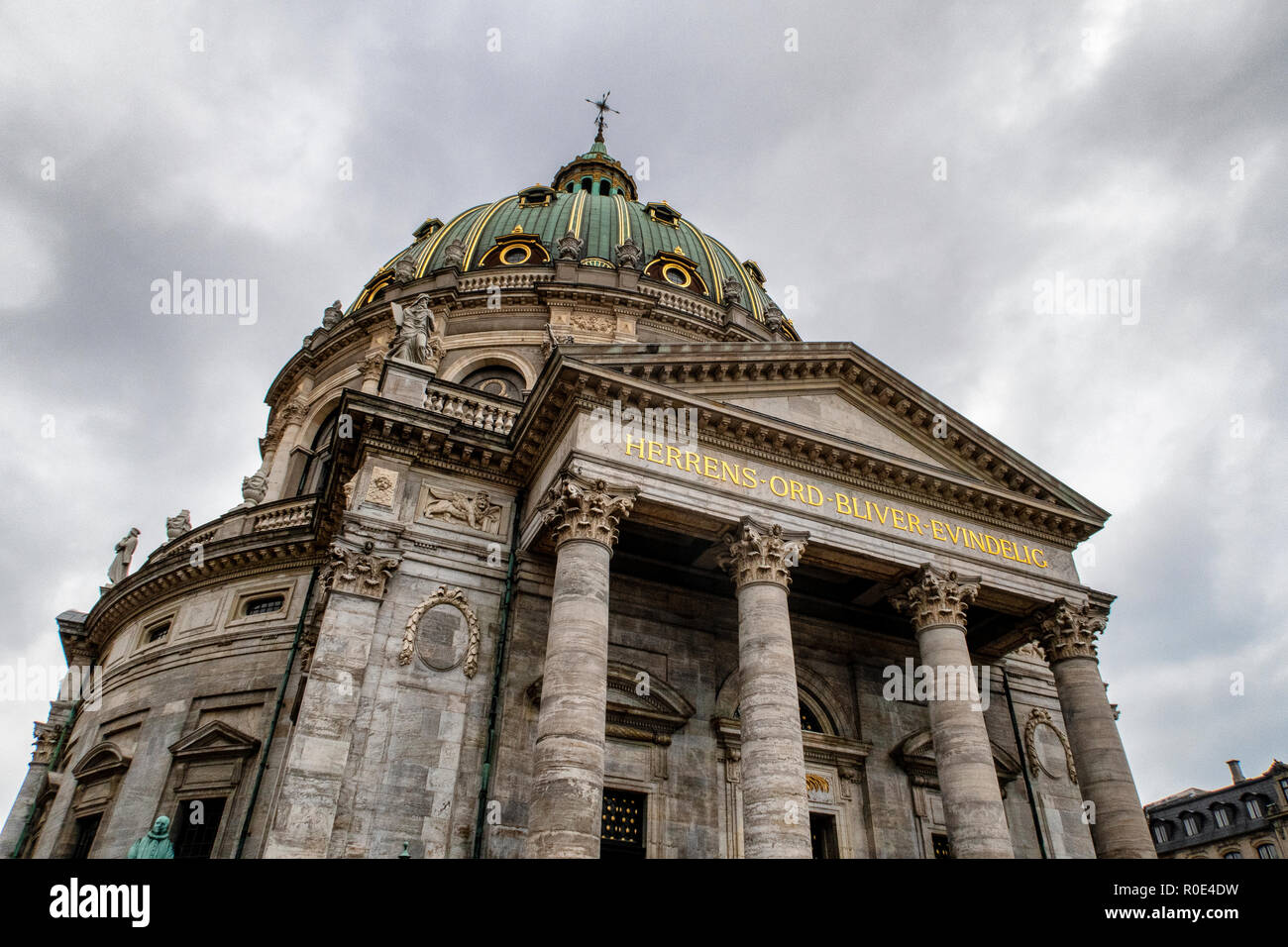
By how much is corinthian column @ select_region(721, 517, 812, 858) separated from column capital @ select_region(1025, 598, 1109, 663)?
6.65m

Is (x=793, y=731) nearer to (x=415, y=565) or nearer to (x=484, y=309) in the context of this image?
(x=415, y=565)

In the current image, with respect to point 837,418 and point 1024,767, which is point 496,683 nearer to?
point 837,418

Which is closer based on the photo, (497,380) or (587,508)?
(587,508)

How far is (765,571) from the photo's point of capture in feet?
50.8

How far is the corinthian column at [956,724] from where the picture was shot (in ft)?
47.6

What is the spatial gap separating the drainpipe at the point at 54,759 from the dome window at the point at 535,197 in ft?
85.9

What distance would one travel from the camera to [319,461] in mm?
28453

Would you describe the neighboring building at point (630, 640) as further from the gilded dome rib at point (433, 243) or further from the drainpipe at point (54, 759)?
the gilded dome rib at point (433, 243)

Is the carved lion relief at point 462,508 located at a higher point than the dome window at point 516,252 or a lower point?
lower

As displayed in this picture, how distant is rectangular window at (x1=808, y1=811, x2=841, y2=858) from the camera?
17.6 metres

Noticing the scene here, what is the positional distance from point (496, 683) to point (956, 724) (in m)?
8.68

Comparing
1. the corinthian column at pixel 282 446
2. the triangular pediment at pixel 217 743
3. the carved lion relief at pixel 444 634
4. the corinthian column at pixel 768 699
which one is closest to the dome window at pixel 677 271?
the corinthian column at pixel 282 446

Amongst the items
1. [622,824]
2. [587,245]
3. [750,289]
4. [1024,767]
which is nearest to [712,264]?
[750,289]
